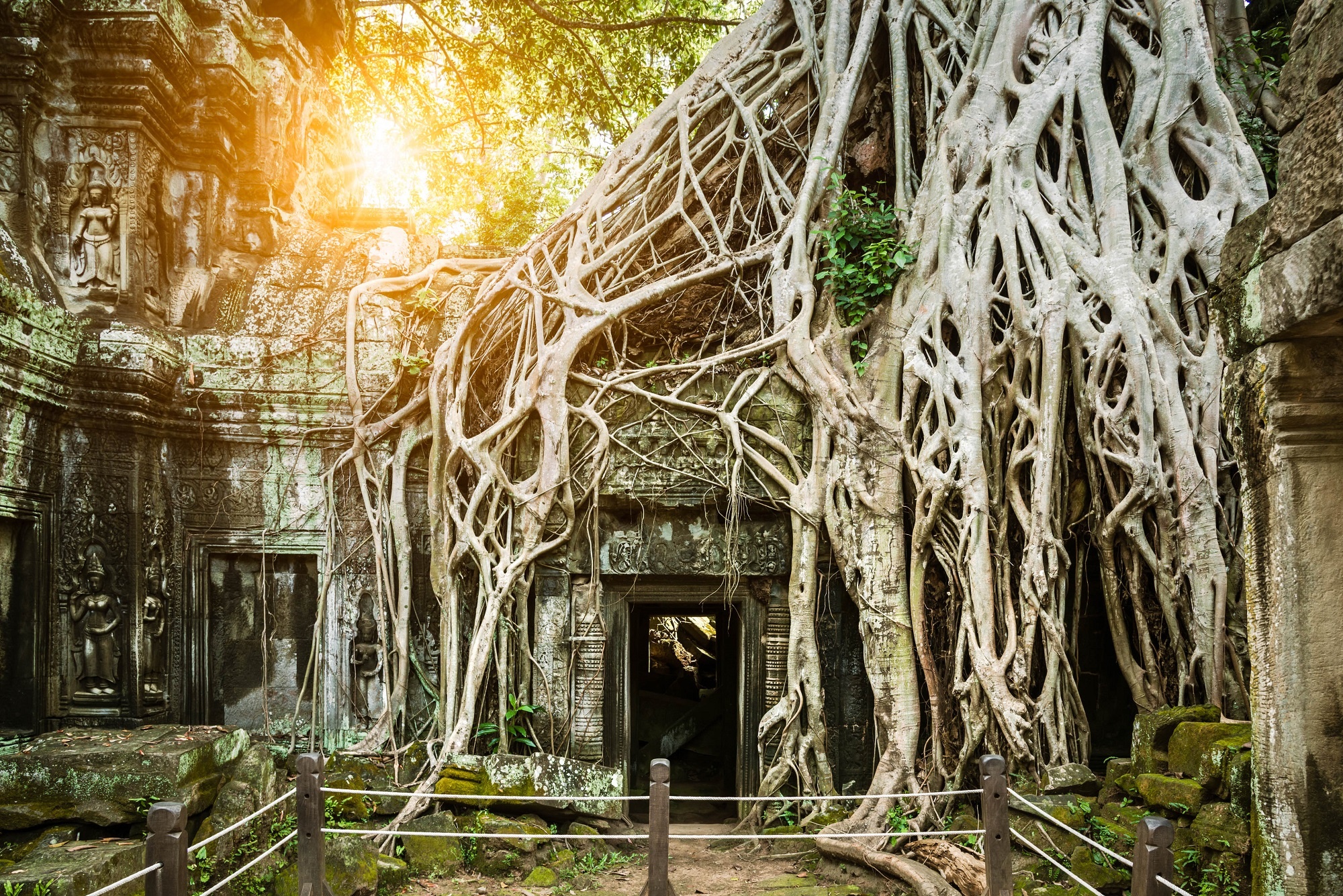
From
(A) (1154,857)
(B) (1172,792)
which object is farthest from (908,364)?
(A) (1154,857)

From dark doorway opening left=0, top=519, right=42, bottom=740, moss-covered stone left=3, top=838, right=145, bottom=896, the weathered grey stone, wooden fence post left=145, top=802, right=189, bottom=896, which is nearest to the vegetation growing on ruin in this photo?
the weathered grey stone

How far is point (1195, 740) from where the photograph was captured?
3518 mm

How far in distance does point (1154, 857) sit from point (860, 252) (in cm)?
390

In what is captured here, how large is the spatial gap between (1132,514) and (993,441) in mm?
776

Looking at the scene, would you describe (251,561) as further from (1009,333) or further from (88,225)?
(1009,333)

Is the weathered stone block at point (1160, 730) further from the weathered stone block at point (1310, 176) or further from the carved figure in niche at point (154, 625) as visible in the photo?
the carved figure in niche at point (154, 625)

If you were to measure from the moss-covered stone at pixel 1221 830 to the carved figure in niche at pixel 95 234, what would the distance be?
624cm

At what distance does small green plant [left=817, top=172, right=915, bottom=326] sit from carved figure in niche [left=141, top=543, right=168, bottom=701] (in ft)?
14.0

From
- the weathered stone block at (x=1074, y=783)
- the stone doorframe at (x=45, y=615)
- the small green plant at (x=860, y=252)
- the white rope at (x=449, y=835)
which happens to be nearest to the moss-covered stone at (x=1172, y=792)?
the weathered stone block at (x=1074, y=783)

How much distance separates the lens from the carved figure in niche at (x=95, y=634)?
510cm

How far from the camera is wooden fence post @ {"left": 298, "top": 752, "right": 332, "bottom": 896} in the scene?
359 cm

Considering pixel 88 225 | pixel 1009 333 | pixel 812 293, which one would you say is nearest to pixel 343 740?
pixel 88 225

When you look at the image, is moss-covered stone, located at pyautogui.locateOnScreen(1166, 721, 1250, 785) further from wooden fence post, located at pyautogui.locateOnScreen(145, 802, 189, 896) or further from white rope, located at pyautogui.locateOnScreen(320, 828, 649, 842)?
wooden fence post, located at pyautogui.locateOnScreen(145, 802, 189, 896)

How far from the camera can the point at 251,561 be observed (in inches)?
222
